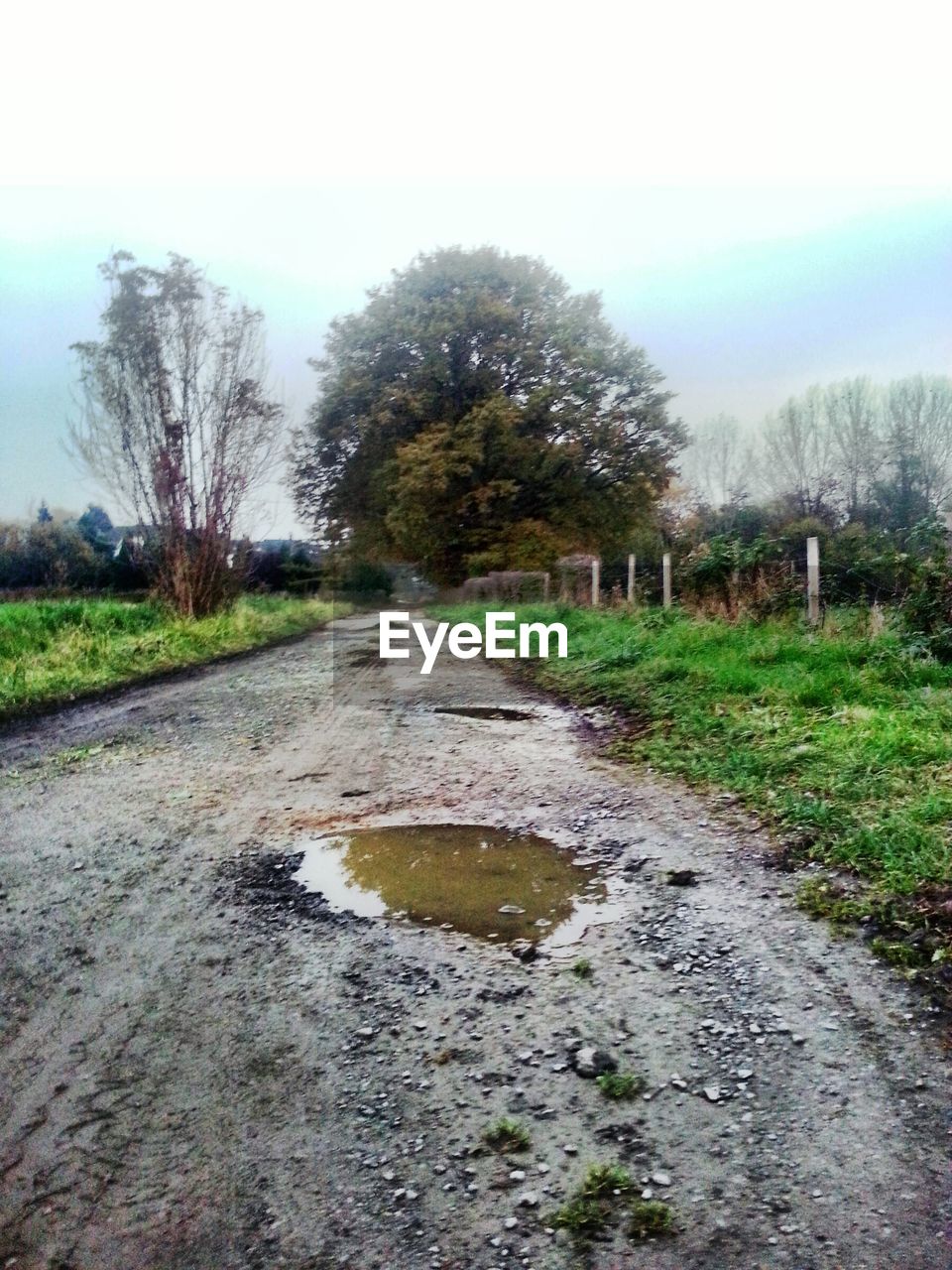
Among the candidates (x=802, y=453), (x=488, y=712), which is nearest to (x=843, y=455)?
(x=802, y=453)

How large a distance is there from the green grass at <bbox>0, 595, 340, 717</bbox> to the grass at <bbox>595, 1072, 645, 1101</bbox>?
376 centimetres

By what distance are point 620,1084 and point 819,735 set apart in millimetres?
1897

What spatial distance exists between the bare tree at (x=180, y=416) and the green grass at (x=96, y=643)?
53 centimetres

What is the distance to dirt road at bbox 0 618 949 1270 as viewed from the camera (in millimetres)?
958

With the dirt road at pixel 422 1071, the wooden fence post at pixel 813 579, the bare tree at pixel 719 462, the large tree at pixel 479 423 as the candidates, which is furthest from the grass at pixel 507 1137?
the bare tree at pixel 719 462

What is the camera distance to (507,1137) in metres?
1.09

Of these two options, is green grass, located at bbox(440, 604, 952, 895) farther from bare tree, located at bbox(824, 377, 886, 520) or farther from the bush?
the bush

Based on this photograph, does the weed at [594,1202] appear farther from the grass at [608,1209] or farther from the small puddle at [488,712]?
the small puddle at [488,712]

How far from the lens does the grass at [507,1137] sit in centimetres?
107

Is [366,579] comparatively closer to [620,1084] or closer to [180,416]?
[180,416]

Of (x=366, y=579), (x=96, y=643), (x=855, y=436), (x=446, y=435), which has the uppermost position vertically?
(x=446, y=435)

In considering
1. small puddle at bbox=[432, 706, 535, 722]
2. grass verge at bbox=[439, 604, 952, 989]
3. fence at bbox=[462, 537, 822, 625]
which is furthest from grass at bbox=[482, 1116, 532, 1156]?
fence at bbox=[462, 537, 822, 625]

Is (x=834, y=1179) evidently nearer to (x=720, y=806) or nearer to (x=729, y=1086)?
(x=729, y=1086)

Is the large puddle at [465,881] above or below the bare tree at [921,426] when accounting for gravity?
below
